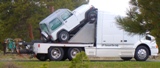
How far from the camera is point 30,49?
845 inches

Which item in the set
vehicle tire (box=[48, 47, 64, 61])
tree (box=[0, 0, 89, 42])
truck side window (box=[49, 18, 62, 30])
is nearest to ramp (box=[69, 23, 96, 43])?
vehicle tire (box=[48, 47, 64, 61])

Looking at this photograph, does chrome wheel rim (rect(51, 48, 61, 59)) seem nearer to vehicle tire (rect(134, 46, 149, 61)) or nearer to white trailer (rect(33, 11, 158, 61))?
white trailer (rect(33, 11, 158, 61))

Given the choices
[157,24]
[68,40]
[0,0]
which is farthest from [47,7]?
[157,24]

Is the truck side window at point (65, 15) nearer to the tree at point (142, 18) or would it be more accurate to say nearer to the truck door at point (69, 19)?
the truck door at point (69, 19)

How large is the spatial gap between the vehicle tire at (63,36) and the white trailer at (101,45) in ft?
0.80

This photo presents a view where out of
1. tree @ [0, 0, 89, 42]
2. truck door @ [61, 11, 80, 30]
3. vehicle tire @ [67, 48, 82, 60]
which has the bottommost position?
vehicle tire @ [67, 48, 82, 60]

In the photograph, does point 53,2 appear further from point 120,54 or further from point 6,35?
point 120,54

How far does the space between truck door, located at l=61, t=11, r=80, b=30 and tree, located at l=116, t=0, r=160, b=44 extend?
6547 mm

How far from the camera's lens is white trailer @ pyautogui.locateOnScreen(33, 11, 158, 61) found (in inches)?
834

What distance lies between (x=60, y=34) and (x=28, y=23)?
9349 mm

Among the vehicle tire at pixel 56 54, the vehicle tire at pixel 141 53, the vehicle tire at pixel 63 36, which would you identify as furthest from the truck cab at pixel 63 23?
the vehicle tire at pixel 141 53

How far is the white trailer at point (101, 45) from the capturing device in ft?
69.5

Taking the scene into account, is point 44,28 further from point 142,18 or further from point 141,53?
point 142,18

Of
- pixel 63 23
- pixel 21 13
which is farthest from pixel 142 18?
pixel 21 13
